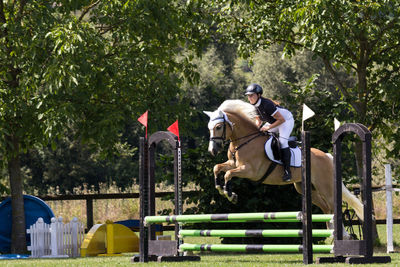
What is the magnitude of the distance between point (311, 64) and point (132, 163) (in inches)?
506

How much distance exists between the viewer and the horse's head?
1017 centimetres

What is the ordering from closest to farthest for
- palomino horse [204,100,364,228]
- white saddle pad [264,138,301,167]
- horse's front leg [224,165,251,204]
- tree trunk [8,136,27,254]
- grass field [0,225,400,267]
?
grass field [0,225,400,267] < horse's front leg [224,165,251,204] < palomino horse [204,100,364,228] < white saddle pad [264,138,301,167] < tree trunk [8,136,27,254]

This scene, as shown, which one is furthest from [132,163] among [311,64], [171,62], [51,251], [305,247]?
[305,247]

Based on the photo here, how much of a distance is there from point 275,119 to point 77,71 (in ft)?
12.9

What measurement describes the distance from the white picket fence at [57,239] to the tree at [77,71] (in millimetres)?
1353

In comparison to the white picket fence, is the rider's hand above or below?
above

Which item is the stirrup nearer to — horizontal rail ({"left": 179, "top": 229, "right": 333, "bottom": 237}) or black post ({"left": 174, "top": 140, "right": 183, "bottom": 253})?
black post ({"left": 174, "top": 140, "right": 183, "bottom": 253})

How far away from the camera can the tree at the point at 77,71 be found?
1317 centimetres

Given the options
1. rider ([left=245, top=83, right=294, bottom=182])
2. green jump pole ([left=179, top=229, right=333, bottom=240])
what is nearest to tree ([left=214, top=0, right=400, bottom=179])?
rider ([left=245, top=83, right=294, bottom=182])

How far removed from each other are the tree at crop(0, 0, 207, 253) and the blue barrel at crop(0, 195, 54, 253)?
12.3 inches

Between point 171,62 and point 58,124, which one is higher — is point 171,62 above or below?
above

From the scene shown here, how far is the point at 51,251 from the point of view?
13602 millimetres

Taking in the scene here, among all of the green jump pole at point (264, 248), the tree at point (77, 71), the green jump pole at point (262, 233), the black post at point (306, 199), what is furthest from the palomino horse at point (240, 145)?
the tree at point (77, 71)

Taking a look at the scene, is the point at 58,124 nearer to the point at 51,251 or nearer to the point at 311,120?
the point at 51,251
